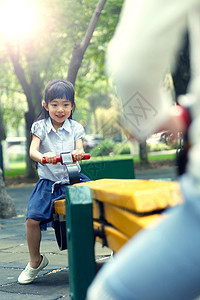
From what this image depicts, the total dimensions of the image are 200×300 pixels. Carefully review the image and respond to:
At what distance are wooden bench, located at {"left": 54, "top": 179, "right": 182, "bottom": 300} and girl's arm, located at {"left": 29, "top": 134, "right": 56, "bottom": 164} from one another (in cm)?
93

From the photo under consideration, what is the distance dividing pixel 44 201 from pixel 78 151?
0.41m

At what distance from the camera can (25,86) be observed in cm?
1347

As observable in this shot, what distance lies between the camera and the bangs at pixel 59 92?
138 inches

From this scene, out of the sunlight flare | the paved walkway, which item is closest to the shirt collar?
the paved walkway

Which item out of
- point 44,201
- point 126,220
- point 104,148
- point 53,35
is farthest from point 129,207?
point 53,35

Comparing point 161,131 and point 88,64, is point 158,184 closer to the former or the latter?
point 161,131

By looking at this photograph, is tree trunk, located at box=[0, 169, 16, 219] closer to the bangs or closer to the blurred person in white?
the bangs

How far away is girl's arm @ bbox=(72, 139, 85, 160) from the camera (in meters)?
3.32

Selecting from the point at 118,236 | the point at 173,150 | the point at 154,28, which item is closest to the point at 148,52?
the point at 154,28

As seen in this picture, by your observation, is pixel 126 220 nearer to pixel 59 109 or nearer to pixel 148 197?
pixel 148 197

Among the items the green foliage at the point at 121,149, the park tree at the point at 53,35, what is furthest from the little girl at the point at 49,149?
the park tree at the point at 53,35

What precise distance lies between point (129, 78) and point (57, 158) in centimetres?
164

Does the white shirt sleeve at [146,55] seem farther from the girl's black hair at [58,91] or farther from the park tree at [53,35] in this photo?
the park tree at [53,35]

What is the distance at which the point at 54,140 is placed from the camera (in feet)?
12.0
